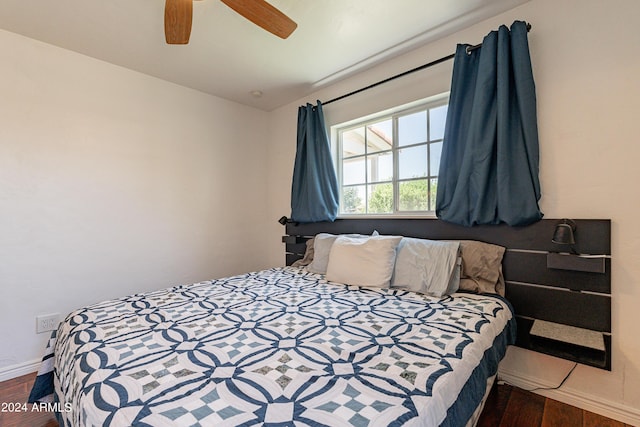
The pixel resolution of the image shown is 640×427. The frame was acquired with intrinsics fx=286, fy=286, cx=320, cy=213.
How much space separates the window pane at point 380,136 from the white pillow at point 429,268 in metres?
1.04

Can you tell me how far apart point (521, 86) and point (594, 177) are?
0.68 metres

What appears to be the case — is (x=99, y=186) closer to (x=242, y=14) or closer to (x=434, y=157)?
(x=242, y=14)

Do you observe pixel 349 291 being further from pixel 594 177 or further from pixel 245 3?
pixel 245 3

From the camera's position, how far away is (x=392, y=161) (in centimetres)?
259

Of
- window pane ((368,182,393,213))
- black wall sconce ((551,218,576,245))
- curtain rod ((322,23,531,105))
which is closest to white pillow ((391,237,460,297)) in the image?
black wall sconce ((551,218,576,245))

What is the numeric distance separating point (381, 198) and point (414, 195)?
1.07 ft

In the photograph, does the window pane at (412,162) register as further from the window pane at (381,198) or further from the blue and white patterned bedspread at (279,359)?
the blue and white patterned bedspread at (279,359)

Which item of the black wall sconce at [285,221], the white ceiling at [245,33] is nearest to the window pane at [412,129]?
the white ceiling at [245,33]

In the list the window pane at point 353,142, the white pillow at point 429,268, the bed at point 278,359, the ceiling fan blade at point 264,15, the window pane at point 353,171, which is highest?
the ceiling fan blade at point 264,15

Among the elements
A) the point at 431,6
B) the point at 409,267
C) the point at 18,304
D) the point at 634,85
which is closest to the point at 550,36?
the point at 634,85

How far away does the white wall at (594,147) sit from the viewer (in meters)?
1.53

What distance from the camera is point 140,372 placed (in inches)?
36.0

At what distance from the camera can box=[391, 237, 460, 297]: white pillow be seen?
1.83 meters

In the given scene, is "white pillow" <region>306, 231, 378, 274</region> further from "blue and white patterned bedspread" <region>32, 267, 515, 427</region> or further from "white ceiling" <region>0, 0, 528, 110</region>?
"white ceiling" <region>0, 0, 528, 110</region>
